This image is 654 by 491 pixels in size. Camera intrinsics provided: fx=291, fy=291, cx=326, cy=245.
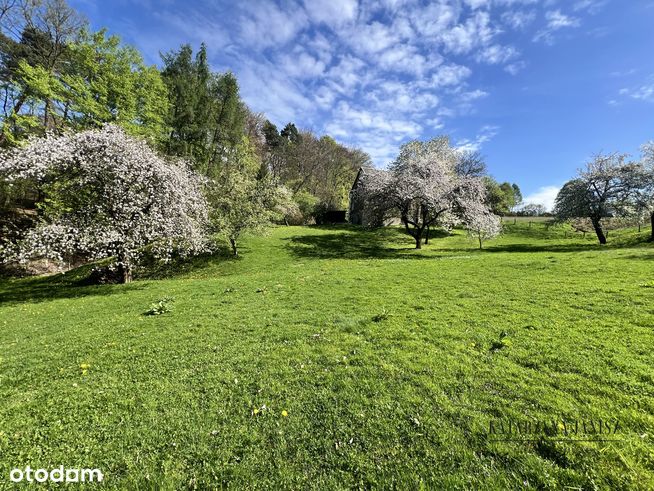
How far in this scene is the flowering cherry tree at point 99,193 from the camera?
41.0ft

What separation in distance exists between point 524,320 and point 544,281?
4931mm

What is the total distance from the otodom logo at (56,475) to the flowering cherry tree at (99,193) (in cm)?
1141

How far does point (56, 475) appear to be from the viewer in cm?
353

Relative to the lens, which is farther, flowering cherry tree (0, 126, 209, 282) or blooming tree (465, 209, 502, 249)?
blooming tree (465, 209, 502, 249)

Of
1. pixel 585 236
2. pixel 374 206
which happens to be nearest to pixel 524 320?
pixel 374 206

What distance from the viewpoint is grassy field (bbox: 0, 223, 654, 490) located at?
333 centimetres

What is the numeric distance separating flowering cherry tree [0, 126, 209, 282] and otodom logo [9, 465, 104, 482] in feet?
37.4

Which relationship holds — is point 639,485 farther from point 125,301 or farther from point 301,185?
point 301,185

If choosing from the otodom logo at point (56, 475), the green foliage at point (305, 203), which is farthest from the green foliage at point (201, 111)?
the otodom logo at point (56, 475)

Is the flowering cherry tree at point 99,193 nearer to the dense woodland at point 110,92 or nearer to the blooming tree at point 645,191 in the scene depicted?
the dense woodland at point 110,92

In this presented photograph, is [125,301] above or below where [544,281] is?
below

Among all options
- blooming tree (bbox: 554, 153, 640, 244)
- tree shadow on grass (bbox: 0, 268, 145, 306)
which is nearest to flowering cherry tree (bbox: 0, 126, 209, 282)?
tree shadow on grass (bbox: 0, 268, 145, 306)

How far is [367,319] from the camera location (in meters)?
7.98

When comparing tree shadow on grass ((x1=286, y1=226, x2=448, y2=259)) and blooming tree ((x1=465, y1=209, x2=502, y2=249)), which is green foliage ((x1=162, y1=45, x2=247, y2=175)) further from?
blooming tree ((x1=465, y1=209, x2=502, y2=249))
